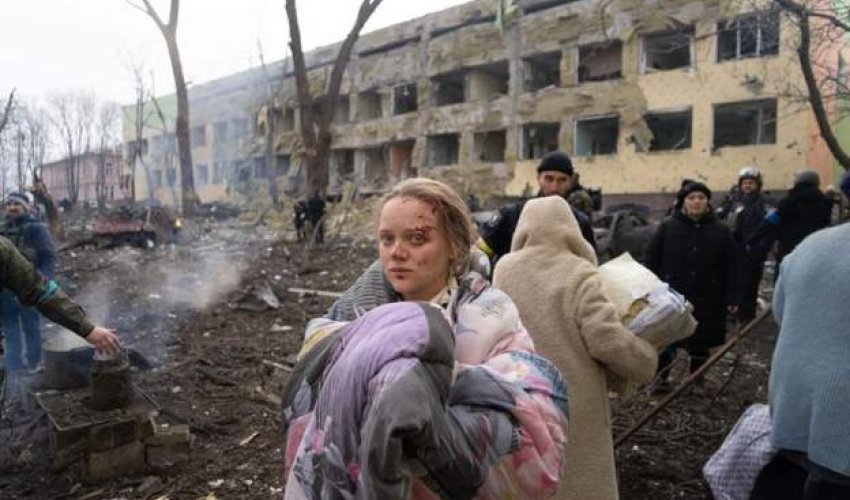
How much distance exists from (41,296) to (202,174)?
147 ft

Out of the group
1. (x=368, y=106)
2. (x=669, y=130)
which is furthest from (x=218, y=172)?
(x=669, y=130)

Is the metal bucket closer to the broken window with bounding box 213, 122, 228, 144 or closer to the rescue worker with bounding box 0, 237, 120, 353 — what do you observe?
the rescue worker with bounding box 0, 237, 120, 353

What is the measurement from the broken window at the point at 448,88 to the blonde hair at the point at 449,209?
92.4ft

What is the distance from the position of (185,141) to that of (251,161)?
50.0 ft

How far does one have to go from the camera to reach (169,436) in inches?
154

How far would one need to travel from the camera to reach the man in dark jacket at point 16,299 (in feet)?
18.2

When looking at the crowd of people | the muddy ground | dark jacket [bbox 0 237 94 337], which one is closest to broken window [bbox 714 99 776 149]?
the muddy ground

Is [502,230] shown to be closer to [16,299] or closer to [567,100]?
[16,299]

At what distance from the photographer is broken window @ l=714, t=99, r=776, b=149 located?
19672mm

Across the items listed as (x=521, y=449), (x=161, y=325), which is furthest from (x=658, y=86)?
(x=521, y=449)

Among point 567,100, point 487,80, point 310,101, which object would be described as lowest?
point 310,101

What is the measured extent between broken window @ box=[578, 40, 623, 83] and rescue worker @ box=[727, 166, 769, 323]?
1771cm

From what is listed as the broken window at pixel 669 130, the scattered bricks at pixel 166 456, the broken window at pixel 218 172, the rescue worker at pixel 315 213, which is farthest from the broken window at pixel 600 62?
the broken window at pixel 218 172

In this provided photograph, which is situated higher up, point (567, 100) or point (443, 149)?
point (567, 100)
